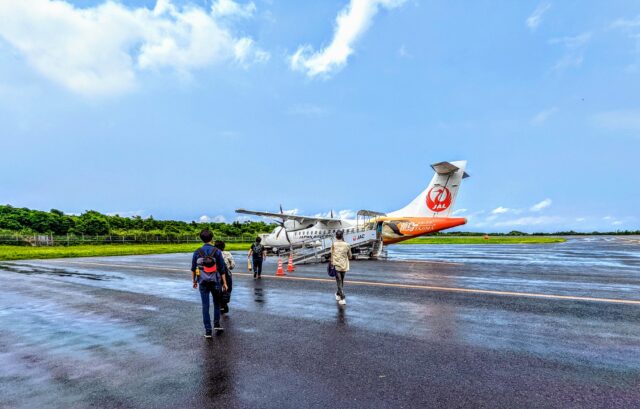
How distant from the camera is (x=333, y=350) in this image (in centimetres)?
571

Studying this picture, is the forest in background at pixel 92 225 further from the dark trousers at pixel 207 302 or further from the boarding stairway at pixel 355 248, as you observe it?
the dark trousers at pixel 207 302

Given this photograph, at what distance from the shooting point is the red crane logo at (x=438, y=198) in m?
24.8

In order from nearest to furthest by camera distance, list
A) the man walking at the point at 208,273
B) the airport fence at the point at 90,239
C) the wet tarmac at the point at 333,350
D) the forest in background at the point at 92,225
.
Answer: the wet tarmac at the point at 333,350
the man walking at the point at 208,273
the airport fence at the point at 90,239
the forest in background at the point at 92,225

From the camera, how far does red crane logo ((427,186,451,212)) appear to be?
978 inches

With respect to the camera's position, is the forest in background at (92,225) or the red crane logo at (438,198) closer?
the red crane logo at (438,198)

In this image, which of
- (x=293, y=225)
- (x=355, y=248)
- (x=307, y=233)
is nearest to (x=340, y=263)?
(x=355, y=248)

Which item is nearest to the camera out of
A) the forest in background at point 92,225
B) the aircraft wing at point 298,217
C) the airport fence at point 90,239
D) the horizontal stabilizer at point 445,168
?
the horizontal stabilizer at point 445,168

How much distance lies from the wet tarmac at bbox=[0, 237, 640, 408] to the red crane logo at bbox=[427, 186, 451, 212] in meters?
13.9

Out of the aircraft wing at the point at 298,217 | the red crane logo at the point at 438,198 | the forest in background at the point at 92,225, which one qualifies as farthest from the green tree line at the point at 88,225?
the red crane logo at the point at 438,198

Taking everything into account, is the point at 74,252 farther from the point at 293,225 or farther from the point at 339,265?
the point at 339,265

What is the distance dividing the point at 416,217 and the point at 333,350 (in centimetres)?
2104

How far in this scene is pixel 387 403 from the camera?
153 inches

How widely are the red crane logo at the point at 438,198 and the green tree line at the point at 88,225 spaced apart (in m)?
51.9

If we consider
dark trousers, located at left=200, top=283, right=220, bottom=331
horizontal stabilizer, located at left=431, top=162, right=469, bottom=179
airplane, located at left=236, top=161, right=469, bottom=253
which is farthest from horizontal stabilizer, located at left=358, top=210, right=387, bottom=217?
dark trousers, located at left=200, top=283, right=220, bottom=331
